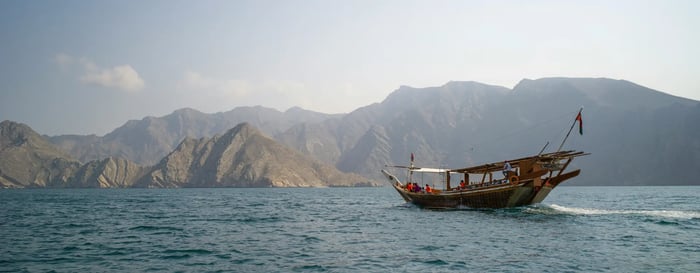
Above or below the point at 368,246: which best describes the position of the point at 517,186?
above

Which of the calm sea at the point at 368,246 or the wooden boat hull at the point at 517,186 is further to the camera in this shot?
the wooden boat hull at the point at 517,186

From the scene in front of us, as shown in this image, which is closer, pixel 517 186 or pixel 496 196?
pixel 517 186

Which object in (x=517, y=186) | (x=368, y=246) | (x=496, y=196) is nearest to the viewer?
(x=368, y=246)

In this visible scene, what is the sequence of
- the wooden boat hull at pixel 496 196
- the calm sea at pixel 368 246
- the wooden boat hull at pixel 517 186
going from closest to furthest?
the calm sea at pixel 368 246, the wooden boat hull at pixel 517 186, the wooden boat hull at pixel 496 196

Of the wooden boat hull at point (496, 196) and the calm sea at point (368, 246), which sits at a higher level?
the wooden boat hull at point (496, 196)

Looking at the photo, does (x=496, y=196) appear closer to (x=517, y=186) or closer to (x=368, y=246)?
(x=517, y=186)

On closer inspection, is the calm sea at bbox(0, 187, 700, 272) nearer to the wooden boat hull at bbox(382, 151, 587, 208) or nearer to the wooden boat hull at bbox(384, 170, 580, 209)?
the wooden boat hull at bbox(382, 151, 587, 208)

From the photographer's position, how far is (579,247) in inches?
928

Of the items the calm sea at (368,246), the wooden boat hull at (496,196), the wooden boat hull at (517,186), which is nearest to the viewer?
the calm sea at (368,246)

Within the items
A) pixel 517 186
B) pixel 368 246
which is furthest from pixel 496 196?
pixel 368 246

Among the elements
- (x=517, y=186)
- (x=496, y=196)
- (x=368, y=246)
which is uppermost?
(x=517, y=186)

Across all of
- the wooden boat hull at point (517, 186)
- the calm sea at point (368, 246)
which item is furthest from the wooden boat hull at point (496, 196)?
the calm sea at point (368, 246)

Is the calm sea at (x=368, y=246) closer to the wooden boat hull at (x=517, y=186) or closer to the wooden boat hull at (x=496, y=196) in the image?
the wooden boat hull at (x=517, y=186)

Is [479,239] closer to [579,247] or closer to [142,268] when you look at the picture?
[579,247]
